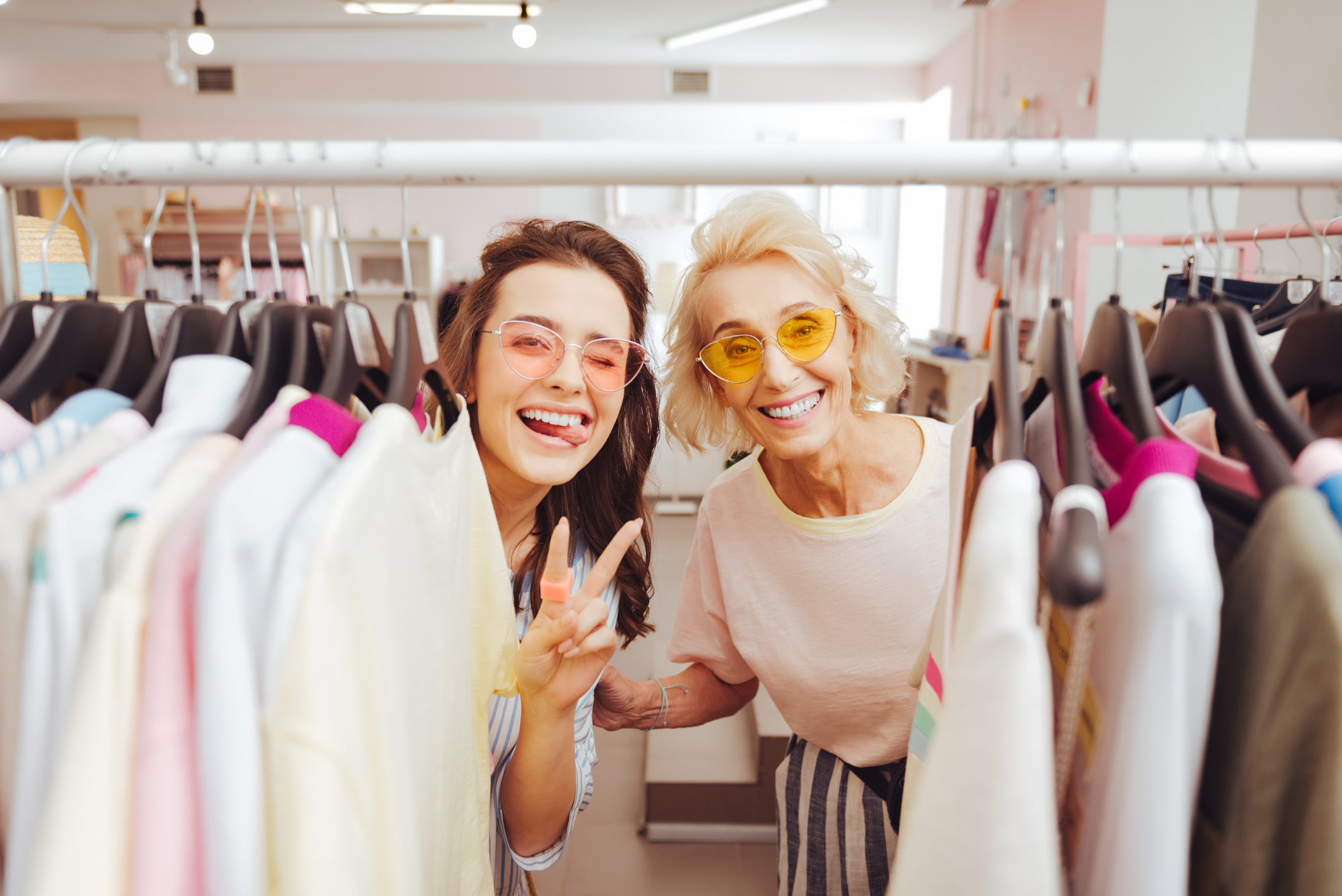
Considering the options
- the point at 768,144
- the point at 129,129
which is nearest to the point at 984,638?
the point at 768,144

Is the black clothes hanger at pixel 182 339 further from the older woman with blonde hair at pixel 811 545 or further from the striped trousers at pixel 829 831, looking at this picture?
the striped trousers at pixel 829 831

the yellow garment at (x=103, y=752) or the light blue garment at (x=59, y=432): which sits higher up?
the light blue garment at (x=59, y=432)

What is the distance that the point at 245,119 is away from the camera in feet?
23.8

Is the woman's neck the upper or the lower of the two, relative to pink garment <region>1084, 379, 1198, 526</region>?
lower

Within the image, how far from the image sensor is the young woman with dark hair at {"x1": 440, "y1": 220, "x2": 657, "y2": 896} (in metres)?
1.01

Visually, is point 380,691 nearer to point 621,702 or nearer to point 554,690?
point 554,690

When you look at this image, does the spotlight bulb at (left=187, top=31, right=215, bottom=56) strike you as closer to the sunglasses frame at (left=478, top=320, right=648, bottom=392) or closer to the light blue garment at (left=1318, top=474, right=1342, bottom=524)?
the sunglasses frame at (left=478, top=320, right=648, bottom=392)

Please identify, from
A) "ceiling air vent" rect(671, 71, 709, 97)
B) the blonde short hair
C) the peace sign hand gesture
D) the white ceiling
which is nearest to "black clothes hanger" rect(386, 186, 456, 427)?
the peace sign hand gesture

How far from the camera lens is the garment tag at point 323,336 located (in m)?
0.80

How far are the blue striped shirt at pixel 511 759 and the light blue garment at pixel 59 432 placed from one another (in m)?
0.67

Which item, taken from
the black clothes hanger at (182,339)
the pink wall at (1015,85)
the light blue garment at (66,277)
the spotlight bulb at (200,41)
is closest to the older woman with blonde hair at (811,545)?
the black clothes hanger at (182,339)

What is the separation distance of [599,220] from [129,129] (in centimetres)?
446

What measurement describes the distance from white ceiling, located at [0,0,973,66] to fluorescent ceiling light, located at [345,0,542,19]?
9.3 inches

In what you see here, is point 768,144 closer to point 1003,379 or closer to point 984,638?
point 1003,379
